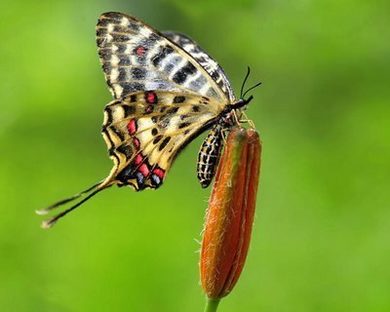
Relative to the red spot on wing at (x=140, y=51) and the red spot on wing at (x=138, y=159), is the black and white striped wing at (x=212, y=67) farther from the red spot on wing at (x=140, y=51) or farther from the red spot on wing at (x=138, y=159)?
the red spot on wing at (x=138, y=159)

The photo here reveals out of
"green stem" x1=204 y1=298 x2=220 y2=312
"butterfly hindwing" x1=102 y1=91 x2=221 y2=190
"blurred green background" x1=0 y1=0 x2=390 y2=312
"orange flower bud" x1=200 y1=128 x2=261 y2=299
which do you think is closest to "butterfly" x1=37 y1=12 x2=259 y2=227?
"butterfly hindwing" x1=102 y1=91 x2=221 y2=190

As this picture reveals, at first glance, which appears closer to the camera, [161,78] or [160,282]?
[161,78]

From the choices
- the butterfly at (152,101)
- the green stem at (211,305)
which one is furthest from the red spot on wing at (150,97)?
the green stem at (211,305)

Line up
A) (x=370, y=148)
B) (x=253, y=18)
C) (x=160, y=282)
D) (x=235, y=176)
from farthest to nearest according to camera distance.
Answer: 1. (x=253, y=18)
2. (x=370, y=148)
3. (x=160, y=282)
4. (x=235, y=176)

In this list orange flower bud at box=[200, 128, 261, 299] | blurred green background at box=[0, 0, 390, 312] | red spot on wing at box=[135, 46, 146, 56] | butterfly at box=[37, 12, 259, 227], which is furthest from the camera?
blurred green background at box=[0, 0, 390, 312]

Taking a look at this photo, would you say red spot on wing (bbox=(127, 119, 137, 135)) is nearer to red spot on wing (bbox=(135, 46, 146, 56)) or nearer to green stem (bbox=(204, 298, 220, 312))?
red spot on wing (bbox=(135, 46, 146, 56))

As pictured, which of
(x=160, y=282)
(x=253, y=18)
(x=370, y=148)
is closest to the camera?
(x=160, y=282)

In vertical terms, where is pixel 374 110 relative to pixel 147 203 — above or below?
above

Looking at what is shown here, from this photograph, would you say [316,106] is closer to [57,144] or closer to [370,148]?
[370,148]

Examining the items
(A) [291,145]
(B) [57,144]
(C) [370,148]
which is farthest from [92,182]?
(C) [370,148]

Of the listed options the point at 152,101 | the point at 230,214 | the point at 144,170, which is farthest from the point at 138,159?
the point at 230,214
